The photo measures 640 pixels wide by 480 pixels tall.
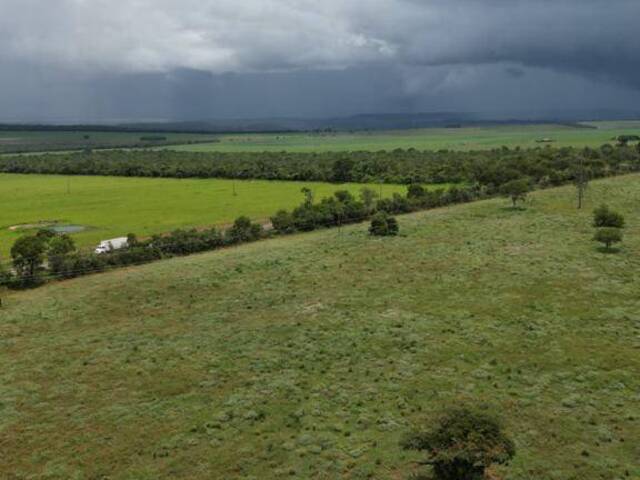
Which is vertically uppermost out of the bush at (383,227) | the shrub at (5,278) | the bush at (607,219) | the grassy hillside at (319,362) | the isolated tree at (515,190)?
the isolated tree at (515,190)

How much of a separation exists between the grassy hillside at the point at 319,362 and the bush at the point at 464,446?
1.86 m

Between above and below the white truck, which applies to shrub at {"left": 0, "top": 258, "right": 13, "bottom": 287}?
below

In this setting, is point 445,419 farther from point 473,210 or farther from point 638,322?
point 473,210

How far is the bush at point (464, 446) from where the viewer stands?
83.3ft

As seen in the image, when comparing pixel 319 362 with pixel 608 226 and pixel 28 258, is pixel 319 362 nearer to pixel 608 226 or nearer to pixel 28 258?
pixel 28 258

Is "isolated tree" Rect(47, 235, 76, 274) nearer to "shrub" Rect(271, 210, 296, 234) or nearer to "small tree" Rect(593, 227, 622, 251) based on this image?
"shrub" Rect(271, 210, 296, 234)

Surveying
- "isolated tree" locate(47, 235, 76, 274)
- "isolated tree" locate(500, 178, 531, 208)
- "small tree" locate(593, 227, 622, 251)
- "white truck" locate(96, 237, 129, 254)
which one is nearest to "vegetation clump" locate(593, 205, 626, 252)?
"small tree" locate(593, 227, 622, 251)

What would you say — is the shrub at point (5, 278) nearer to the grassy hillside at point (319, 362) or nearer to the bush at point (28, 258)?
the bush at point (28, 258)

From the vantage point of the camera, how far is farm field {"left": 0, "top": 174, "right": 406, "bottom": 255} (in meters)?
98.8

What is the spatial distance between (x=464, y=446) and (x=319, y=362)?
1624cm

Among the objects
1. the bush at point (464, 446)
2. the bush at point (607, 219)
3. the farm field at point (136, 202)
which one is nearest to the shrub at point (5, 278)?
the farm field at point (136, 202)

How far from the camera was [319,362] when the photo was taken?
133ft

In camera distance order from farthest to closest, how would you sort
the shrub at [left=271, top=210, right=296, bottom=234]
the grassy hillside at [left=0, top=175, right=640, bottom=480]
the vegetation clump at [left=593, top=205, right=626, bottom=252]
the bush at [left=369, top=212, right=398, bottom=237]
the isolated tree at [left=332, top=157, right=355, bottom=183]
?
the isolated tree at [left=332, top=157, right=355, bottom=183] < the shrub at [left=271, top=210, right=296, bottom=234] < the bush at [left=369, top=212, right=398, bottom=237] < the vegetation clump at [left=593, top=205, right=626, bottom=252] < the grassy hillside at [left=0, top=175, right=640, bottom=480]

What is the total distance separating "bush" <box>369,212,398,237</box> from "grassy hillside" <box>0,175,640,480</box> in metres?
10.1
